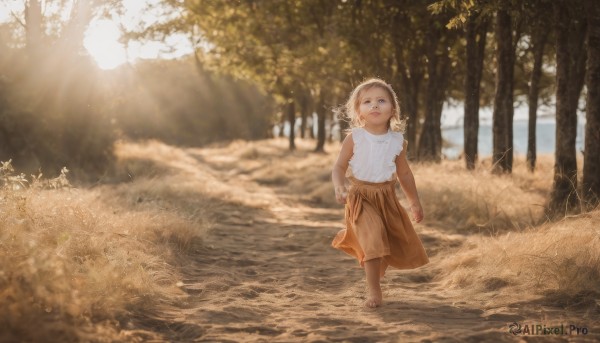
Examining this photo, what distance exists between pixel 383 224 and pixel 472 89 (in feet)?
37.3

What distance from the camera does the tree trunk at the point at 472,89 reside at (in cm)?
1568

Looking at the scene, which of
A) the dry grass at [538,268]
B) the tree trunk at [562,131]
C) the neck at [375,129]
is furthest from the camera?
the tree trunk at [562,131]

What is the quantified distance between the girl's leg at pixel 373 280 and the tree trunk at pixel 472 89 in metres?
10.5

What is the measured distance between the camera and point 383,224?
5562mm

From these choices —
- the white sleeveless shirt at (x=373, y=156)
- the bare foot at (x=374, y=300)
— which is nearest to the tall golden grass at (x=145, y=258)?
the bare foot at (x=374, y=300)

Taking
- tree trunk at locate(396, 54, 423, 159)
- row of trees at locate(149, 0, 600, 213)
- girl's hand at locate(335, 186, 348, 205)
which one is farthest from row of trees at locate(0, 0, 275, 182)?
girl's hand at locate(335, 186, 348, 205)

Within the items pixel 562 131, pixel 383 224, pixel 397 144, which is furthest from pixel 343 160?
pixel 562 131

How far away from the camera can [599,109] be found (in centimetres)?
940

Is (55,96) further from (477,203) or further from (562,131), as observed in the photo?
(562,131)

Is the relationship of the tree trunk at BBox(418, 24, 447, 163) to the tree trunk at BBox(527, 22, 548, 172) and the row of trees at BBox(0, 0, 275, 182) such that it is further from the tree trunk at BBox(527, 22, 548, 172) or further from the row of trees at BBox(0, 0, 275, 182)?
the row of trees at BBox(0, 0, 275, 182)

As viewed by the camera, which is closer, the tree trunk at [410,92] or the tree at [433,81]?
the tree at [433,81]

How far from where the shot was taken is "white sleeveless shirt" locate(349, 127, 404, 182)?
222 inches

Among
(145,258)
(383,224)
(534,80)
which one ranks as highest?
(534,80)

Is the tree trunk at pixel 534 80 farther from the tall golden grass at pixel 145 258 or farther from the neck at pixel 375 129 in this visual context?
the neck at pixel 375 129
